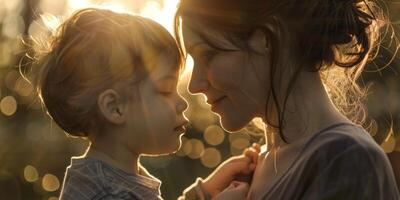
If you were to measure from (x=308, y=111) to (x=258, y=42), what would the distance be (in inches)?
11.7

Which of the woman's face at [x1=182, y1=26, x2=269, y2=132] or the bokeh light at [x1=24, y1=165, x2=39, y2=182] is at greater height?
the woman's face at [x1=182, y1=26, x2=269, y2=132]

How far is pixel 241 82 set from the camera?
3.06 metres

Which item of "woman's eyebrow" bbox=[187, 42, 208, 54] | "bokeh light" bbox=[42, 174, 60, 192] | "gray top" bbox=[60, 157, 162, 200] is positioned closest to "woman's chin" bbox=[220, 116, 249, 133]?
"woman's eyebrow" bbox=[187, 42, 208, 54]

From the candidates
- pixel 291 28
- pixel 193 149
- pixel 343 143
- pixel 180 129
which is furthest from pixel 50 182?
pixel 343 143

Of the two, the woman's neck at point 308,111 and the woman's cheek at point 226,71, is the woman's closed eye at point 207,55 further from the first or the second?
the woman's neck at point 308,111

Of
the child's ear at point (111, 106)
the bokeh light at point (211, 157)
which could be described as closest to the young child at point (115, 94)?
the child's ear at point (111, 106)

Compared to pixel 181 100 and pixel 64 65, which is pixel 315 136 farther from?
pixel 64 65

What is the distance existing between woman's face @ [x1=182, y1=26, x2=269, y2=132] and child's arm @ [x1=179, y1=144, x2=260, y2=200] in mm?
194

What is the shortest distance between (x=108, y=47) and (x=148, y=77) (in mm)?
191

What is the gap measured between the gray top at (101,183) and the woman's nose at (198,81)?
1.37 feet

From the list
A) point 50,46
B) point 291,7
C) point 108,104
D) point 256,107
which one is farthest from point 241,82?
point 50,46

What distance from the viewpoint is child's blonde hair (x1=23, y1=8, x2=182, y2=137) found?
3.24 meters

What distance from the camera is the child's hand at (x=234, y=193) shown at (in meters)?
3.04

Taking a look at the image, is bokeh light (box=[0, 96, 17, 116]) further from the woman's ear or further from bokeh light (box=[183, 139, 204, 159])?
the woman's ear
